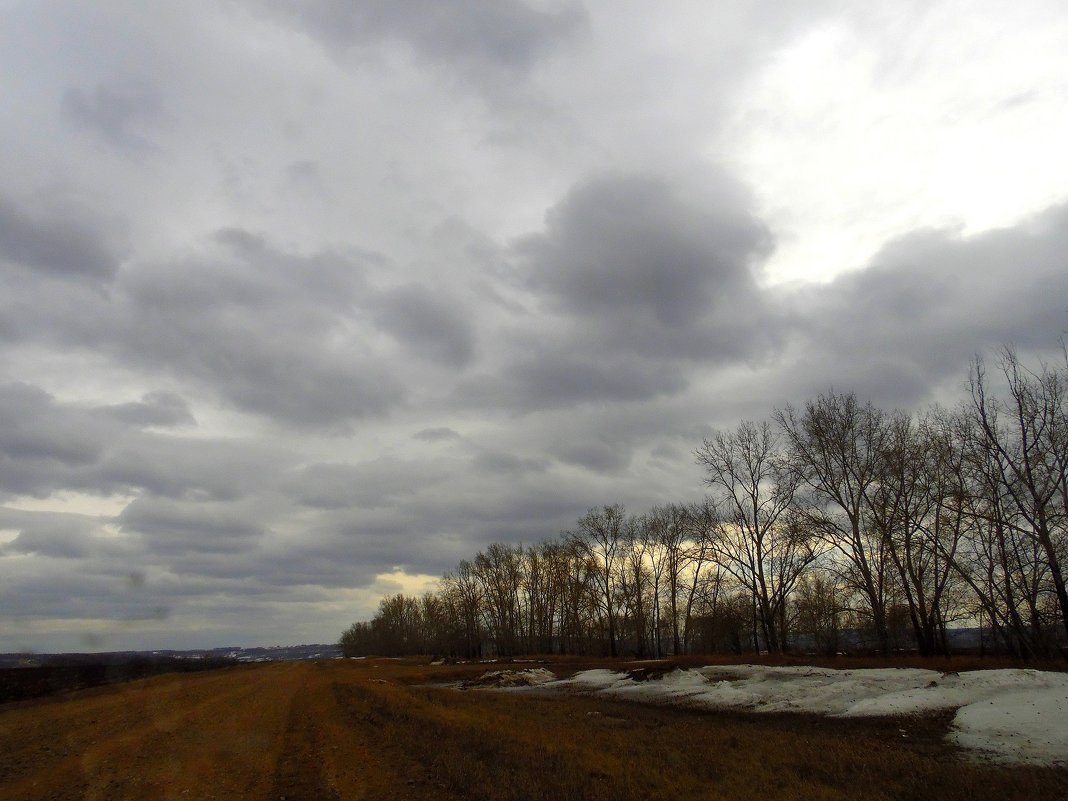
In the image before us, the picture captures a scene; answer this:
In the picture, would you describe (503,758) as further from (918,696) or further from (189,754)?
(918,696)

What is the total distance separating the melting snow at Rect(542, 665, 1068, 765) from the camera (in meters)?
13.0

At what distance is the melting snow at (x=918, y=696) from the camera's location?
13.0 meters

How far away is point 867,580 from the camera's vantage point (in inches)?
1416

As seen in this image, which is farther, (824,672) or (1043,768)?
(824,672)

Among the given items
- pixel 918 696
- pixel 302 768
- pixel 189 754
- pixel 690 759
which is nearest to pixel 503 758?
pixel 690 759

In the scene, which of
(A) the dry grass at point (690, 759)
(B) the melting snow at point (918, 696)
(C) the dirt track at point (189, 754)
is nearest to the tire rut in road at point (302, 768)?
(C) the dirt track at point (189, 754)

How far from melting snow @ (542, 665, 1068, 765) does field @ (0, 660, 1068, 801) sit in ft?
3.69

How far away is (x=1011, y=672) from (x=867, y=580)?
18690 millimetres

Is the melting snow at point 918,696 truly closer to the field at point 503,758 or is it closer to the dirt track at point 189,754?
the field at point 503,758

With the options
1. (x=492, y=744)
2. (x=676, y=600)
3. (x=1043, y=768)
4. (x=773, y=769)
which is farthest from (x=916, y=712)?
(x=676, y=600)

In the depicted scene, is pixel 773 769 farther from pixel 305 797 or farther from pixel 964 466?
pixel 964 466

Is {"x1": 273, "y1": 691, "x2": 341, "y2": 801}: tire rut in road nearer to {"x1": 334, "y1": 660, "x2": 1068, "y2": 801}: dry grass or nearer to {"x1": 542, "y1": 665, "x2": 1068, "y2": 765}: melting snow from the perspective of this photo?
{"x1": 334, "y1": 660, "x2": 1068, "y2": 801}: dry grass

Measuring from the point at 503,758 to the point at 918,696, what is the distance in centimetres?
1338

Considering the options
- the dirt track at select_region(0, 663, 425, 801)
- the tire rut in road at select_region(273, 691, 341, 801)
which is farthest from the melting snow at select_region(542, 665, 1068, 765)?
the tire rut in road at select_region(273, 691, 341, 801)
